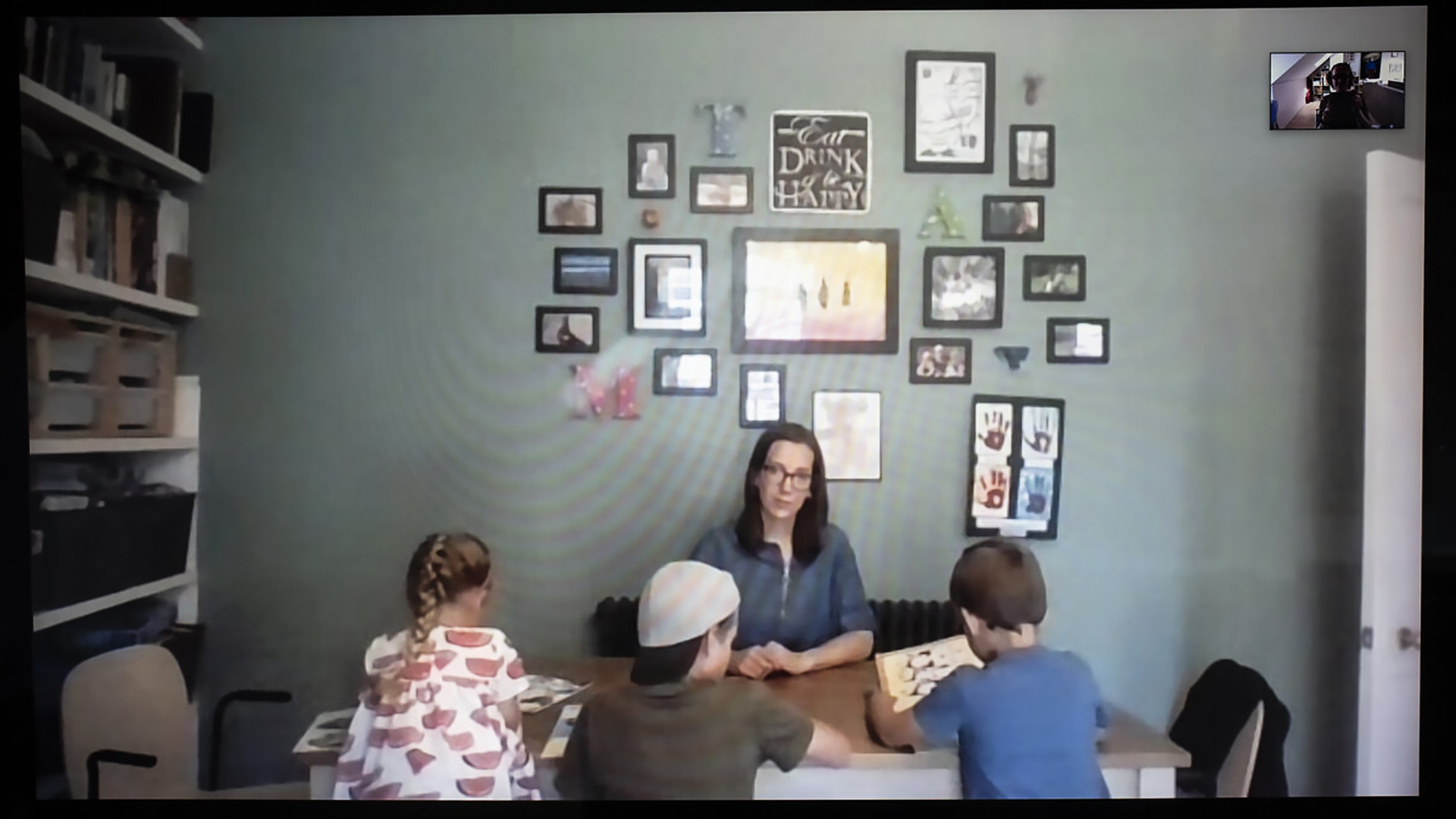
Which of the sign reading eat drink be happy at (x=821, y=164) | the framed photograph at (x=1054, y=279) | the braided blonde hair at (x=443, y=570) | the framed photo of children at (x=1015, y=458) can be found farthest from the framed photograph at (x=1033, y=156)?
the braided blonde hair at (x=443, y=570)

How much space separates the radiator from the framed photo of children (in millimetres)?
151

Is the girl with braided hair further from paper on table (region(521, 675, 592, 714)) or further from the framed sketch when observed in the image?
the framed sketch

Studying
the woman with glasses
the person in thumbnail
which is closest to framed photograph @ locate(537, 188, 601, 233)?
the woman with glasses

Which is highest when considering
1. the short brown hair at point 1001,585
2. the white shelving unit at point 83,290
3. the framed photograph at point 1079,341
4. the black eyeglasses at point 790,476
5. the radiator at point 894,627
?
the white shelving unit at point 83,290

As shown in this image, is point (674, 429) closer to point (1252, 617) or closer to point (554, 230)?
point (554, 230)

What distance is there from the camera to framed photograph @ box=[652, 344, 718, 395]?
1.46 metres

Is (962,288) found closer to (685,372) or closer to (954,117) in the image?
(954,117)

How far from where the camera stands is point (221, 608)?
147 cm

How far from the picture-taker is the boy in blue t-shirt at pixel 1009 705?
55.6 inches

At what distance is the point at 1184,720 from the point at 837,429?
684 millimetres

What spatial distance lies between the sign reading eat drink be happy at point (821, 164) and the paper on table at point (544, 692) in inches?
30.7

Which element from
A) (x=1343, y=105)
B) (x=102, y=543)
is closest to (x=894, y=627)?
(x=1343, y=105)

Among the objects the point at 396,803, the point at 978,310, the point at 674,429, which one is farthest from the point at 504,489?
the point at 978,310

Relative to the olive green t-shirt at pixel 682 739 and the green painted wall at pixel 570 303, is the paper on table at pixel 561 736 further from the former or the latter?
the green painted wall at pixel 570 303
